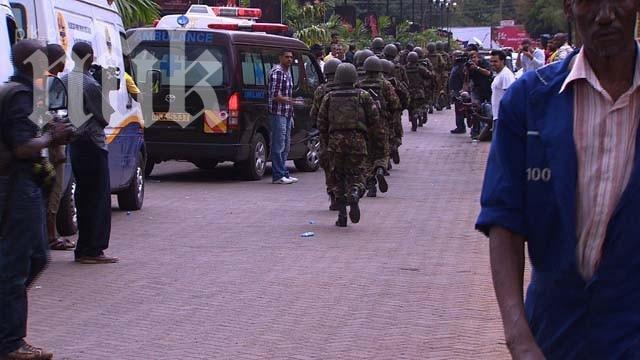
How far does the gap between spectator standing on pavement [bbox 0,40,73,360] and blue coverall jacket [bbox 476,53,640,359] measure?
13.6ft

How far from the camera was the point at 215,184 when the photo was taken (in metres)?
18.0

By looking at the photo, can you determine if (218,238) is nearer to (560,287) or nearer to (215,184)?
(215,184)

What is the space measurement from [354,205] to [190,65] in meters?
5.32

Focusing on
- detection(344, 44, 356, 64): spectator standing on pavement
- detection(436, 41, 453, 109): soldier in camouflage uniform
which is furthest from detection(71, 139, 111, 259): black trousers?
detection(436, 41, 453, 109): soldier in camouflage uniform

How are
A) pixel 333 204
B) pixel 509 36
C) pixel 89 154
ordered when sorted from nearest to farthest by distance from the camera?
1. pixel 89 154
2. pixel 333 204
3. pixel 509 36

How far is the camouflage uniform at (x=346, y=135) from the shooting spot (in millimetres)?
12984

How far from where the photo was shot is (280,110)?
17.7 meters

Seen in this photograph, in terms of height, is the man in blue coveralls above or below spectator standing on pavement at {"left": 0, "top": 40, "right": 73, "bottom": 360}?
above

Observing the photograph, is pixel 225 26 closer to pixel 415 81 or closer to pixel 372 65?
pixel 372 65

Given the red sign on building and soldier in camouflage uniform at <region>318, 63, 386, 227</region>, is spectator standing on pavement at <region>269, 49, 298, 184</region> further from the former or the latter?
the red sign on building

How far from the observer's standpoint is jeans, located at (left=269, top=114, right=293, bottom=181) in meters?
17.8

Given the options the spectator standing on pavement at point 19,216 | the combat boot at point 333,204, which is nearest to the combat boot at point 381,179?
the combat boot at point 333,204

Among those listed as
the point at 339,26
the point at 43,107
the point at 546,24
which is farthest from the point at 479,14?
the point at 43,107

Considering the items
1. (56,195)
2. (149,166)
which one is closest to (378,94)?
(149,166)
